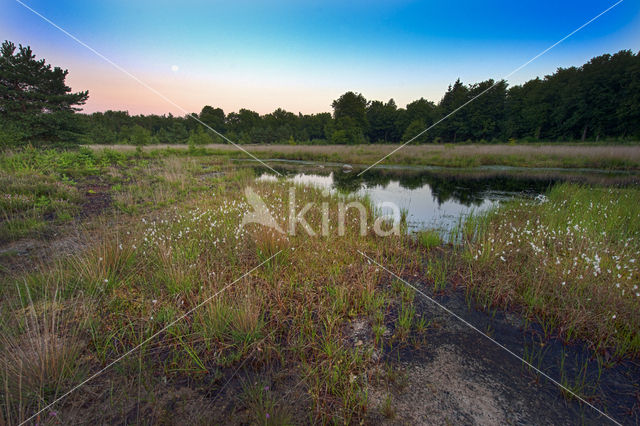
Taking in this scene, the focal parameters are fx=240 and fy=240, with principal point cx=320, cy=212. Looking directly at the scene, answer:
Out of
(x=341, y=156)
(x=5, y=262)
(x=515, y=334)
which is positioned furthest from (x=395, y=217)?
(x=341, y=156)

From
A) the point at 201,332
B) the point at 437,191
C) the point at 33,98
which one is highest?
the point at 33,98

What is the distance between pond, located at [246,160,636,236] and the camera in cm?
806

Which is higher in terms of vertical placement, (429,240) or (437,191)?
(437,191)

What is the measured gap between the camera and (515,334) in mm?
2797

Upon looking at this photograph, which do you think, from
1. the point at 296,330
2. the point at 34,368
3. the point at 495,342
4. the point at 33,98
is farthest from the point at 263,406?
the point at 33,98

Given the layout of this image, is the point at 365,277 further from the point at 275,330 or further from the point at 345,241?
the point at 275,330

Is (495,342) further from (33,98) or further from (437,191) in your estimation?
(33,98)

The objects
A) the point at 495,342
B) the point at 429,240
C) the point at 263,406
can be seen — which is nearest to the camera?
the point at 263,406

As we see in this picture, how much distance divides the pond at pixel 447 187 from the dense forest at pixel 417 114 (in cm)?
566

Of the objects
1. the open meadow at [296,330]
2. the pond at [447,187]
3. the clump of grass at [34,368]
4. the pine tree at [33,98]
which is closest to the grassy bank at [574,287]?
the open meadow at [296,330]

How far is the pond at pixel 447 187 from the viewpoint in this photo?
806cm

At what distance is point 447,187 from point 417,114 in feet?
191

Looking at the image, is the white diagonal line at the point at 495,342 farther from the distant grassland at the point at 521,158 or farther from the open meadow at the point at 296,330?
the distant grassland at the point at 521,158

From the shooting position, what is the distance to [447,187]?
12.3 metres
